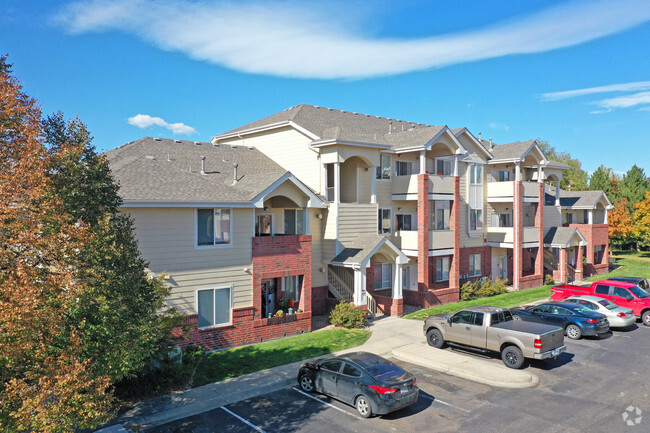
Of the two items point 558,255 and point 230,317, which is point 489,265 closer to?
point 558,255

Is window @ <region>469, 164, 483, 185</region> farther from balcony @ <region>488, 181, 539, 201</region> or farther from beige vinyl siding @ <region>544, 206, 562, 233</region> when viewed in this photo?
beige vinyl siding @ <region>544, 206, 562, 233</region>

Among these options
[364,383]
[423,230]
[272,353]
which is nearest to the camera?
[364,383]

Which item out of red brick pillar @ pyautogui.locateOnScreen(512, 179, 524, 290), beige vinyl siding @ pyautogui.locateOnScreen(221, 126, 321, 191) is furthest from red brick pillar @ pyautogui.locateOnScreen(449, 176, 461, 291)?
beige vinyl siding @ pyautogui.locateOnScreen(221, 126, 321, 191)

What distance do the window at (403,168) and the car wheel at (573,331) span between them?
1272 centimetres

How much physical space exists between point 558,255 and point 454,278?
13.8 m

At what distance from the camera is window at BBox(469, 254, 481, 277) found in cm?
3350

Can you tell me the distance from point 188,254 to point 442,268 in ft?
60.8

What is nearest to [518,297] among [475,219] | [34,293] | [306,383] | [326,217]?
[475,219]

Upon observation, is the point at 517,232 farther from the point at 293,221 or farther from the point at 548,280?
the point at 293,221

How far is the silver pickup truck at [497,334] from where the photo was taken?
15.9 meters

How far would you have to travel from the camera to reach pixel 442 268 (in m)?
31.2

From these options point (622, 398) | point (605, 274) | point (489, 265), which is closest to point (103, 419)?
point (622, 398)

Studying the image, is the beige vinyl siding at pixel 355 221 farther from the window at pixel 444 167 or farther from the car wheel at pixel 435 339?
the window at pixel 444 167

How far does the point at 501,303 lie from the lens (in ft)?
93.1
